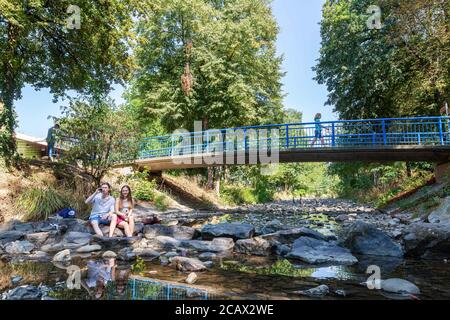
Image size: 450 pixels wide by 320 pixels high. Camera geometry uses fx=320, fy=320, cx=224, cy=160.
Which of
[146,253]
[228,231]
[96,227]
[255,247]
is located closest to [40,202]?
[96,227]

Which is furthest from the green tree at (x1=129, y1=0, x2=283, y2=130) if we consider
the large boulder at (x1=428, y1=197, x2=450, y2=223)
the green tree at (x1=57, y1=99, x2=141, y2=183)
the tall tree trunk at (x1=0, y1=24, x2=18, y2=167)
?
the large boulder at (x1=428, y1=197, x2=450, y2=223)

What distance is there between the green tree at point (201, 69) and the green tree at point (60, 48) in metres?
6.89

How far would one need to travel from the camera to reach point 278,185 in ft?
132

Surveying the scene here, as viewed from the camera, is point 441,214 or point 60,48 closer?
point 441,214

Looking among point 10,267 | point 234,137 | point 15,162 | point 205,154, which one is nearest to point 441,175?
point 234,137

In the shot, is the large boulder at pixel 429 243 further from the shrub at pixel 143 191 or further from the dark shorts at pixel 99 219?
the shrub at pixel 143 191

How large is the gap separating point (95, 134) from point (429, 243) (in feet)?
34.7

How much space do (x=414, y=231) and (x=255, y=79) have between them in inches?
756

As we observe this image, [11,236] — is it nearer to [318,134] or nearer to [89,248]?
[89,248]

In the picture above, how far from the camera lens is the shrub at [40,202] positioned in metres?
9.37

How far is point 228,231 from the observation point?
693 centimetres

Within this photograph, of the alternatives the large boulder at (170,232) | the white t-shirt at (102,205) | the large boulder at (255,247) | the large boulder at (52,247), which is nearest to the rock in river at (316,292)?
the large boulder at (255,247)

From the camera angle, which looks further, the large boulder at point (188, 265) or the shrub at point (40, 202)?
the shrub at point (40, 202)
